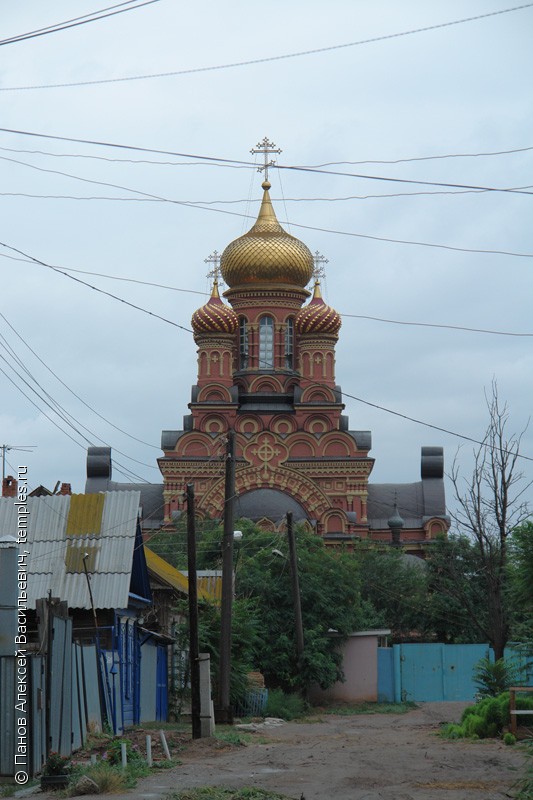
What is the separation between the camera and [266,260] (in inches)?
2707

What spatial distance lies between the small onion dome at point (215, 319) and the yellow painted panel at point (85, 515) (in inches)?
1779

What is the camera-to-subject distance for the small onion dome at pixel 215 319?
6794 centimetres

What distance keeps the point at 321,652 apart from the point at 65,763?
21164 mm

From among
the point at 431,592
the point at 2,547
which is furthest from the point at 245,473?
the point at 2,547

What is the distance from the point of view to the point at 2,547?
53.4ft

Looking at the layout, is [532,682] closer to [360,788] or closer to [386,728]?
[386,728]

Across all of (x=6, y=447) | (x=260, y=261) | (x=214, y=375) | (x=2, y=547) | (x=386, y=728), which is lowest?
(x=386, y=728)

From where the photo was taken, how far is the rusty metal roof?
2181 centimetres

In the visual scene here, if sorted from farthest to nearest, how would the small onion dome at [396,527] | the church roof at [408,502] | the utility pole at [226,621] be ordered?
the church roof at [408,502]
the small onion dome at [396,527]
the utility pole at [226,621]

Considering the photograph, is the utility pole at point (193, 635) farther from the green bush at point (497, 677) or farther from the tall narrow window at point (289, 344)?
the tall narrow window at point (289, 344)

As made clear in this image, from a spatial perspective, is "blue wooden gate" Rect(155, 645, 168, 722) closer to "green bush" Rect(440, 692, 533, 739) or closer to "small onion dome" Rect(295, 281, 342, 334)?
"green bush" Rect(440, 692, 533, 739)

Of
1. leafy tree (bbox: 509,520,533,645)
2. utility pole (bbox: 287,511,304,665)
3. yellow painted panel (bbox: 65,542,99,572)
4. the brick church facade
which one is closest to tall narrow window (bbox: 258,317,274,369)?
the brick church facade

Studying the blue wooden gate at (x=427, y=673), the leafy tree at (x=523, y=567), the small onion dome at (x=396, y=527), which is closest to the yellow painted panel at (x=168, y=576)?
the blue wooden gate at (x=427, y=673)

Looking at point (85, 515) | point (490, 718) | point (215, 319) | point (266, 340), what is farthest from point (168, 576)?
point (266, 340)
